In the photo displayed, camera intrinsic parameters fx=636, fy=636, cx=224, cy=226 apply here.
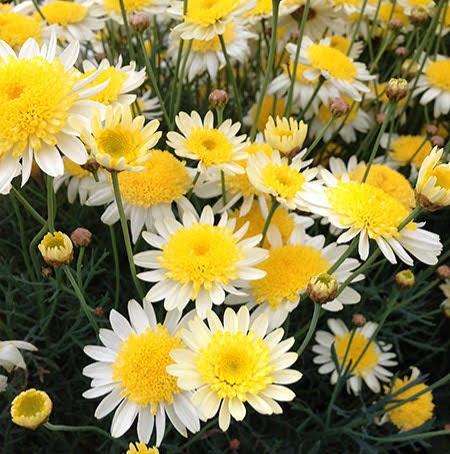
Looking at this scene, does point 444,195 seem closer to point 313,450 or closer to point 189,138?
point 189,138

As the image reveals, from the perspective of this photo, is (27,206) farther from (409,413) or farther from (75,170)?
(409,413)

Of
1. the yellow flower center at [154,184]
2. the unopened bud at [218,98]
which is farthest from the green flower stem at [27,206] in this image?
the unopened bud at [218,98]

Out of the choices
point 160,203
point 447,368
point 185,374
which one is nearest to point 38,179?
point 160,203

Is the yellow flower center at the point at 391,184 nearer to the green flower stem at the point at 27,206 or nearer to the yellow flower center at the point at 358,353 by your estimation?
the yellow flower center at the point at 358,353

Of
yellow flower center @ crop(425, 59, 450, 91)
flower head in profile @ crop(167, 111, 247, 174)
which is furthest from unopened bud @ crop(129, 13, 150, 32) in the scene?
yellow flower center @ crop(425, 59, 450, 91)

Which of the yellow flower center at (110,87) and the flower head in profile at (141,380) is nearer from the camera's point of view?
the flower head in profile at (141,380)

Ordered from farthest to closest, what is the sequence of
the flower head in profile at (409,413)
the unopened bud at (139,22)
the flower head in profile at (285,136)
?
the flower head in profile at (409,413), the unopened bud at (139,22), the flower head in profile at (285,136)

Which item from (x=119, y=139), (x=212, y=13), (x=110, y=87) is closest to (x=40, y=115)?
(x=119, y=139)

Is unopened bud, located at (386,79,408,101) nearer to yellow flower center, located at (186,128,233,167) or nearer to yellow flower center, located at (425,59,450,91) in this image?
yellow flower center, located at (186,128,233,167)
